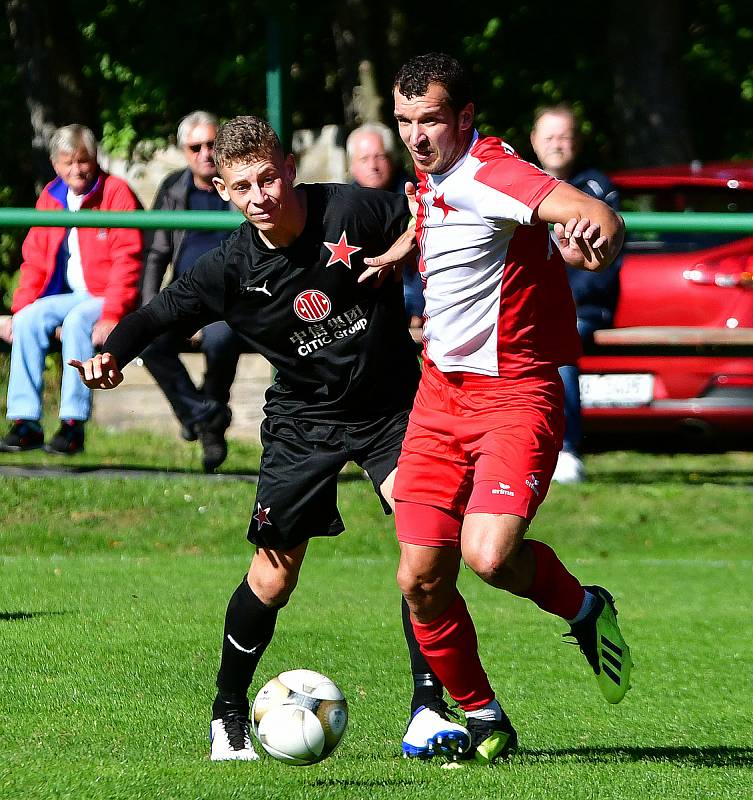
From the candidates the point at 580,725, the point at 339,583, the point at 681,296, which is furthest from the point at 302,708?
the point at 681,296

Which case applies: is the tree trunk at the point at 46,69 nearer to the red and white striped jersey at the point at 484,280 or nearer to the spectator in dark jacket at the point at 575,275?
the spectator in dark jacket at the point at 575,275

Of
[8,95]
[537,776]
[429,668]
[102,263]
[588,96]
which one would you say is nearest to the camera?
[537,776]

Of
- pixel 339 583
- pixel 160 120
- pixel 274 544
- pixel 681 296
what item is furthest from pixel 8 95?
pixel 274 544

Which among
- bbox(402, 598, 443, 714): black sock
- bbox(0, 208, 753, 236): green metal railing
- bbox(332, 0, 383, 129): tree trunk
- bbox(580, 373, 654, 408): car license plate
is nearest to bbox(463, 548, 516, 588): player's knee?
bbox(402, 598, 443, 714): black sock

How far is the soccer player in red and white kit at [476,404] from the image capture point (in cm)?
468

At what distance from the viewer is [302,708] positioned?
4.62 meters

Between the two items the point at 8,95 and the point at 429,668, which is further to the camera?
the point at 8,95

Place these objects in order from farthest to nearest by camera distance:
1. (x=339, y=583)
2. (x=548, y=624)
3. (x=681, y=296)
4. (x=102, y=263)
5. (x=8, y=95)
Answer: (x=8, y=95)
(x=681, y=296)
(x=102, y=263)
(x=339, y=583)
(x=548, y=624)

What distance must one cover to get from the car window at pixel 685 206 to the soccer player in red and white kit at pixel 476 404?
579 centimetres

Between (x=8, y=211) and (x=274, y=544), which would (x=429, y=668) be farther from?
(x=8, y=211)

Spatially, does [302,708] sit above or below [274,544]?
below

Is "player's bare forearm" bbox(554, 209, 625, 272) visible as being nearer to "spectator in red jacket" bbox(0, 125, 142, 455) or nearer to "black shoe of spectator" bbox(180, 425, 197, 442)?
"spectator in red jacket" bbox(0, 125, 142, 455)

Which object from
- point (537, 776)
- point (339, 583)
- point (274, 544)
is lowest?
point (339, 583)

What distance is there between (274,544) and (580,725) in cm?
132
